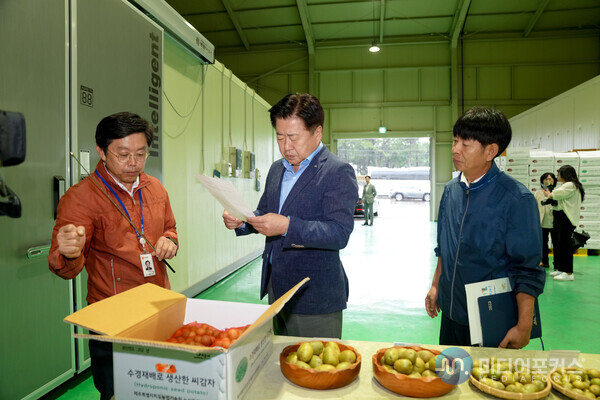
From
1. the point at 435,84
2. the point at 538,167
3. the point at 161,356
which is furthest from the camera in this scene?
the point at 435,84

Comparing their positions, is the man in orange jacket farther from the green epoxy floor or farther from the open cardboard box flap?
the green epoxy floor

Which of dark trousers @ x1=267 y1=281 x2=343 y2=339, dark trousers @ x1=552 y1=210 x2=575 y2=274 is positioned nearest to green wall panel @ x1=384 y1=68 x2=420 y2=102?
dark trousers @ x1=552 y1=210 x2=575 y2=274

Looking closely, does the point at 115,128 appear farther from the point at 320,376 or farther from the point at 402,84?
the point at 402,84

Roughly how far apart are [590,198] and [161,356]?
8.38 meters

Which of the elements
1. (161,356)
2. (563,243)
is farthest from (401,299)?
(161,356)

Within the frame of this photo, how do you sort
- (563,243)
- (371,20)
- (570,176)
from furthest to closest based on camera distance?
(371,20)
(570,176)
(563,243)

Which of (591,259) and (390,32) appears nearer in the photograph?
(591,259)

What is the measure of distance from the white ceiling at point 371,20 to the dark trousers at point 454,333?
35.1 feet

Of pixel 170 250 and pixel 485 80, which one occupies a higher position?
pixel 485 80

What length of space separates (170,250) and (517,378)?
1.31 metres

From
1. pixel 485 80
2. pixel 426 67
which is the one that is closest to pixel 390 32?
pixel 426 67

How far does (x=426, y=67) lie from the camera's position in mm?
12438

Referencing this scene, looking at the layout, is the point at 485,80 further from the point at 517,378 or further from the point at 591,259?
the point at 517,378

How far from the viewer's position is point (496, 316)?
4.44 ft
